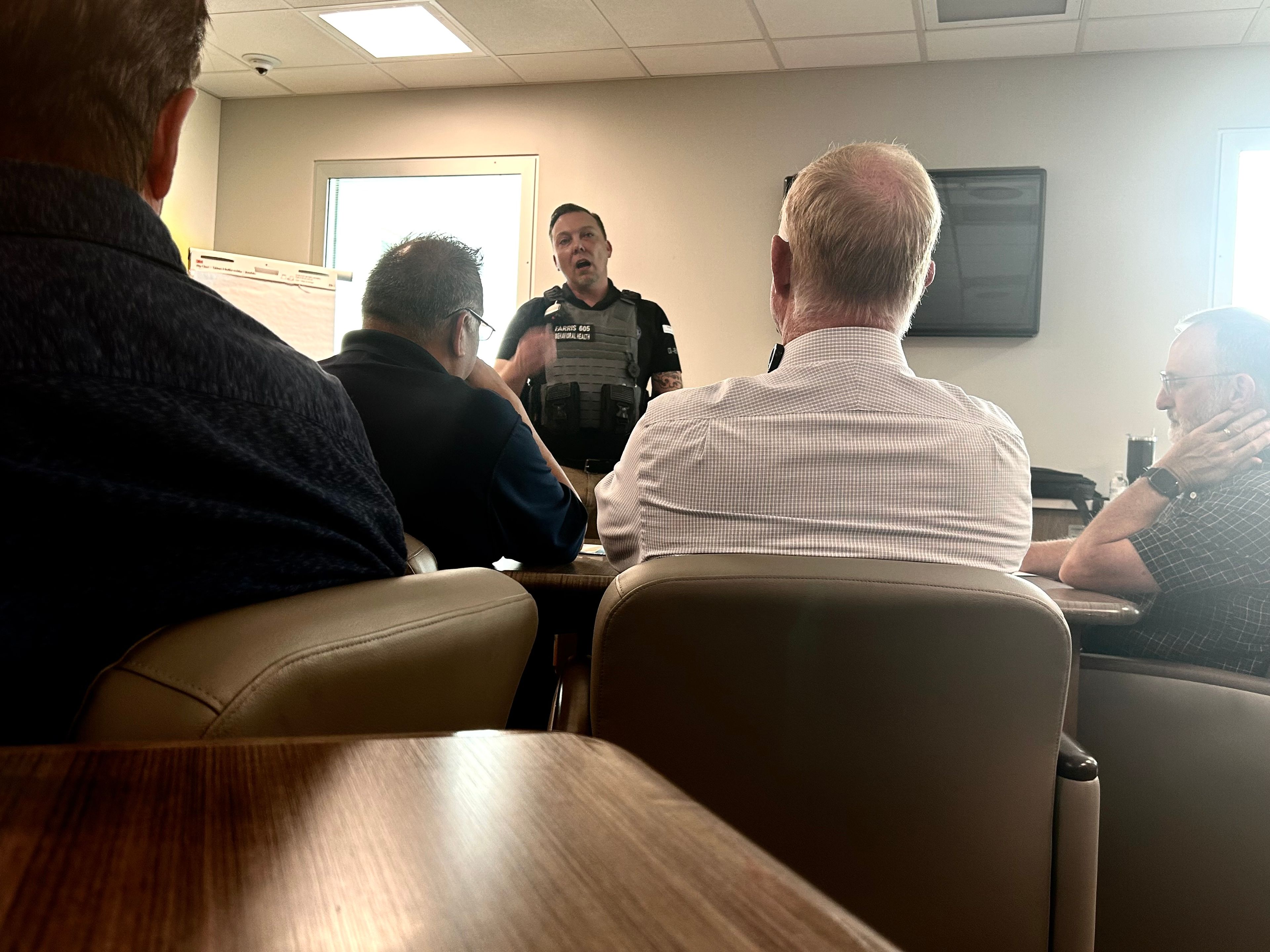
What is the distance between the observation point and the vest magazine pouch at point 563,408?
421 cm

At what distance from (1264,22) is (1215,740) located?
3931 mm

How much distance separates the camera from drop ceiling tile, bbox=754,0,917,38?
4.14 m

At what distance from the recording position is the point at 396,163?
561 cm

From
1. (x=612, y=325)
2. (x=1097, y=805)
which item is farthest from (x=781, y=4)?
(x=1097, y=805)

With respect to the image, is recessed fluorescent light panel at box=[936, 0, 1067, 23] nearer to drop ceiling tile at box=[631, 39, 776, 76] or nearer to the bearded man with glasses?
drop ceiling tile at box=[631, 39, 776, 76]

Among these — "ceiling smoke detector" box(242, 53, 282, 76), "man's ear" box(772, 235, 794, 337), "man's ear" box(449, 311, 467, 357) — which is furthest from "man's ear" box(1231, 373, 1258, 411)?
"ceiling smoke detector" box(242, 53, 282, 76)

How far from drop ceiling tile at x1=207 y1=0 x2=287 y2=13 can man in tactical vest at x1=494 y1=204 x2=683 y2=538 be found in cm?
163

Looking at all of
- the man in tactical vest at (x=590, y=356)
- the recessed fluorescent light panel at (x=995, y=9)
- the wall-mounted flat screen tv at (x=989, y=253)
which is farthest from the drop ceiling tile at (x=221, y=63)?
the wall-mounted flat screen tv at (x=989, y=253)

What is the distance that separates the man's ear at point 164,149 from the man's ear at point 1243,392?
1.96 meters

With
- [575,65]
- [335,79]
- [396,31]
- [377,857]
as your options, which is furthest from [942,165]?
[377,857]

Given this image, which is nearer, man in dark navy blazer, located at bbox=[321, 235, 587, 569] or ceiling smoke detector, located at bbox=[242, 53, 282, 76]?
man in dark navy blazer, located at bbox=[321, 235, 587, 569]

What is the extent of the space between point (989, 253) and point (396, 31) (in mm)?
3052

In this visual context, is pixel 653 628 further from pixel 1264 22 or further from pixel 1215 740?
pixel 1264 22

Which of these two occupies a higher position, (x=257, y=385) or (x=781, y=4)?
(x=781, y=4)
